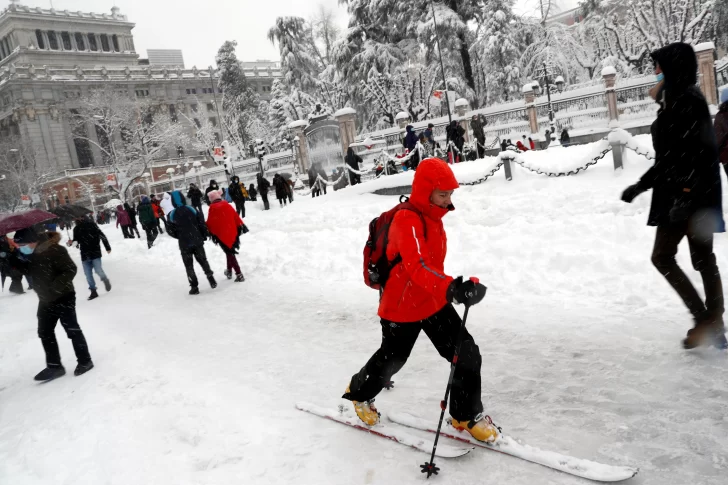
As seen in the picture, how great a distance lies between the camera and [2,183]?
4609cm

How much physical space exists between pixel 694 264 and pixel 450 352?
1.96 metres

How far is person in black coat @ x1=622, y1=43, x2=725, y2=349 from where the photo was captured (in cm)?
346

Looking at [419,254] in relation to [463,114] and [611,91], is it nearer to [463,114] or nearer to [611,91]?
[611,91]

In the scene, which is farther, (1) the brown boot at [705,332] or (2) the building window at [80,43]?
(2) the building window at [80,43]

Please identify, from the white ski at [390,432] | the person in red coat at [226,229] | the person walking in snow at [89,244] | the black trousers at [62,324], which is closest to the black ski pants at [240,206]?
the person walking in snow at [89,244]

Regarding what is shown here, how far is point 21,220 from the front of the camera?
359 inches

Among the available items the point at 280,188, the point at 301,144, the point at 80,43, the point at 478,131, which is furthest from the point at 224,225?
the point at 80,43

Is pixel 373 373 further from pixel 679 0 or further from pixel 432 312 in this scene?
pixel 679 0

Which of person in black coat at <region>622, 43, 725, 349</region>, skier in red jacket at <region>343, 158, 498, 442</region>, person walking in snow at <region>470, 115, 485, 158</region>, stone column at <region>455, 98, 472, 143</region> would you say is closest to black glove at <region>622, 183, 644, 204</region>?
person in black coat at <region>622, 43, 725, 349</region>

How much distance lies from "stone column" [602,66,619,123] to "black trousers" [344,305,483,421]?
21.3m

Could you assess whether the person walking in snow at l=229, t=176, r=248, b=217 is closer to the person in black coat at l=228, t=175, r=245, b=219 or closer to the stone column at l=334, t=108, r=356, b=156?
the person in black coat at l=228, t=175, r=245, b=219

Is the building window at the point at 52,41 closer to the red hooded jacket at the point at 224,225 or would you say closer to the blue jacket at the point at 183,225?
the blue jacket at the point at 183,225

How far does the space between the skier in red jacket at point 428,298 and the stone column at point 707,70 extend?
64.7ft

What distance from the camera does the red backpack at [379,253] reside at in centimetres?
300
